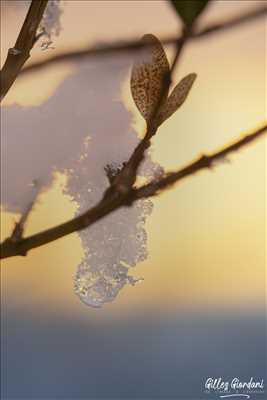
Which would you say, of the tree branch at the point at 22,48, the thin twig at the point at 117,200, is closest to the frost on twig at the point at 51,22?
the tree branch at the point at 22,48

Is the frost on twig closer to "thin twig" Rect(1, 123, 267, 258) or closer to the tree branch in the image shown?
the tree branch

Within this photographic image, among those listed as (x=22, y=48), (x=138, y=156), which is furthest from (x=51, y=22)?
(x=138, y=156)

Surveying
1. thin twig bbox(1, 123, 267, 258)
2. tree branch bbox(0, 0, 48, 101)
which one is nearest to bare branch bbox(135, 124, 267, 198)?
thin twig bbox(1, 123, 267, 258)

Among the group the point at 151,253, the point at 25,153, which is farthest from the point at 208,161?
the point at 151,253

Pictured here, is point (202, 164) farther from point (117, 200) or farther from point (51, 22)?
point (51, 22)

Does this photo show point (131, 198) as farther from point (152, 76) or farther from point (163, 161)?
point (163, 161)

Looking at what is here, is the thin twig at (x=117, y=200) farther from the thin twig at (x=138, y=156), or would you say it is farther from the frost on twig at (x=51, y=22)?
the frost on twig at (x=51, y=22)
